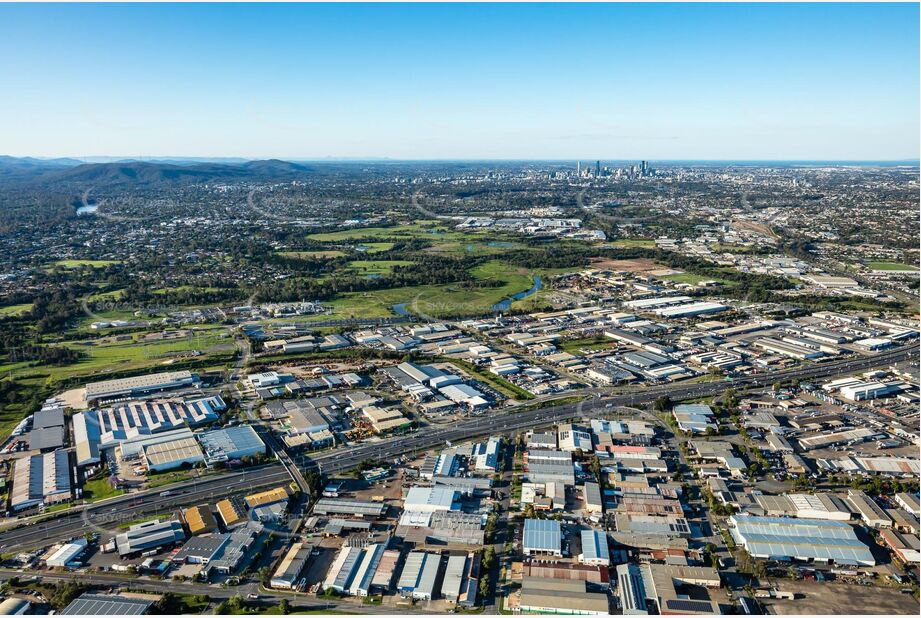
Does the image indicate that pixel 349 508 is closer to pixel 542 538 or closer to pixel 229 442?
pixel 542 538

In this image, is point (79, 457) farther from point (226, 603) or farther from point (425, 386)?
point (425, 386)

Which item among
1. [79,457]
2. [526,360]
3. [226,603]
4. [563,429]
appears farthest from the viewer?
[526,360]

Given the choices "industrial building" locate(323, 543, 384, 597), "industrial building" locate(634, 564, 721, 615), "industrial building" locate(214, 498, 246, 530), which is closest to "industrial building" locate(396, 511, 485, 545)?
"industrial building" locate(323, 543, 384, 597)

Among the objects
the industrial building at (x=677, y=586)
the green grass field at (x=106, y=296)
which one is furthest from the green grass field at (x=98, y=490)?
the green grass field at (x=106, y=296)

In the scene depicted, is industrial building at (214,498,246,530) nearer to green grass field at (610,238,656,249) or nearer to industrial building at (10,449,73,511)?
industrial building at (10,449,73,511)

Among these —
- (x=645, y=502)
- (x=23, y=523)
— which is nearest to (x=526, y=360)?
(x=645, y=502)

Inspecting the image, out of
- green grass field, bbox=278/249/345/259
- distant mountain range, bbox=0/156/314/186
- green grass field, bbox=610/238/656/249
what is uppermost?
distant mountain range, bbox=0/156/314/186
